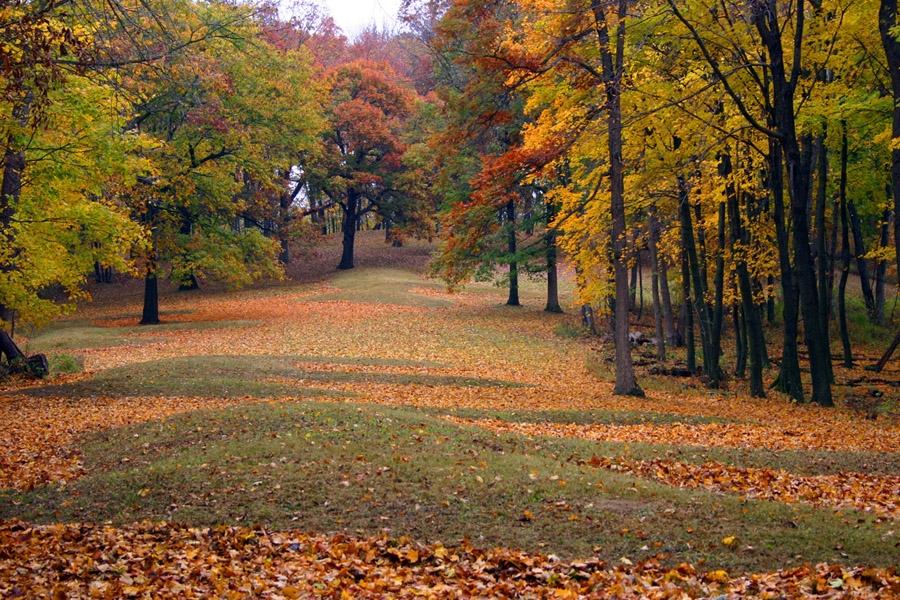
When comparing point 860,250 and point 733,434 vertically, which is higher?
point 860,250

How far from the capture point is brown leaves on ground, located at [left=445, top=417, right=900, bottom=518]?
27.8 feet

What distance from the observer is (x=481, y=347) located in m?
29.8

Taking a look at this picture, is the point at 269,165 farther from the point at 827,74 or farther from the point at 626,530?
the point at 626,530

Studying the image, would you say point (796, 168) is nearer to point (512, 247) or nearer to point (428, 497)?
point (428, 497)

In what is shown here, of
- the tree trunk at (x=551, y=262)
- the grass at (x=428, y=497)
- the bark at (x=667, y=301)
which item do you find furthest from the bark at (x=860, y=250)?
the grass at (x=428, y=497)

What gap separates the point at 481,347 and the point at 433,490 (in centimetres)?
2097

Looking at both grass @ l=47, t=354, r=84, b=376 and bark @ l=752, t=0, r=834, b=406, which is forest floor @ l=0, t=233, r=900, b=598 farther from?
grass @ l=47, t=354, r=84, b=376

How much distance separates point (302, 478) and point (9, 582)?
3370 millimetres

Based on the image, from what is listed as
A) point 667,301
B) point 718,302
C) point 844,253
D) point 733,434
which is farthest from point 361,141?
point 733,434

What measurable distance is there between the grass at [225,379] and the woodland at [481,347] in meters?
0.20

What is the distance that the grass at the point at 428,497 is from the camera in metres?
7.27

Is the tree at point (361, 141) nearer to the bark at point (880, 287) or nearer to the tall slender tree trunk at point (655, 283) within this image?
the bark at point (880, 287)

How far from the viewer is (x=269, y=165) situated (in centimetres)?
3597

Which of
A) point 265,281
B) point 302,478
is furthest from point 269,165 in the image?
point 302,478
